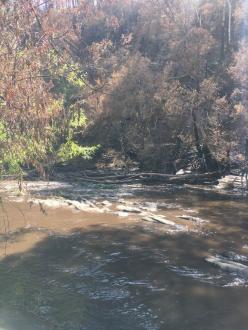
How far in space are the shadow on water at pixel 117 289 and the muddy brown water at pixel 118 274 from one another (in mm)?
18

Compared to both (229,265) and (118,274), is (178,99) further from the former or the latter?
(118,274)

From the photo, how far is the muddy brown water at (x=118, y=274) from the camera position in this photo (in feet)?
25.6

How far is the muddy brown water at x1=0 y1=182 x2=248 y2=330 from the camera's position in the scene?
307 inches

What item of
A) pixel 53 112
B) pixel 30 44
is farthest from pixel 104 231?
pixel 30 44

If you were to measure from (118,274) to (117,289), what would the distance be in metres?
0.90

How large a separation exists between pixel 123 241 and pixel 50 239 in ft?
7.10

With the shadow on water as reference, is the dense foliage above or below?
above

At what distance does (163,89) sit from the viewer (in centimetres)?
2738

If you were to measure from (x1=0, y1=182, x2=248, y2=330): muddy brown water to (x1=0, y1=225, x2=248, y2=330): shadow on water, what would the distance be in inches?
0.7

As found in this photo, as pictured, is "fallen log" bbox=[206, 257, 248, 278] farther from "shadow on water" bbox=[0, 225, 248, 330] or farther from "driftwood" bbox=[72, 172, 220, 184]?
"driftwood" bbox=[72, 172, 220, 184]

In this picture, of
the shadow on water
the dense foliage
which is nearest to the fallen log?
the shadow on water

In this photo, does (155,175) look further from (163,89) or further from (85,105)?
(85,105)

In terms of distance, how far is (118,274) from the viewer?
10.1m

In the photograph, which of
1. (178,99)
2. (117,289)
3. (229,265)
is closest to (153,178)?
(178,99)
